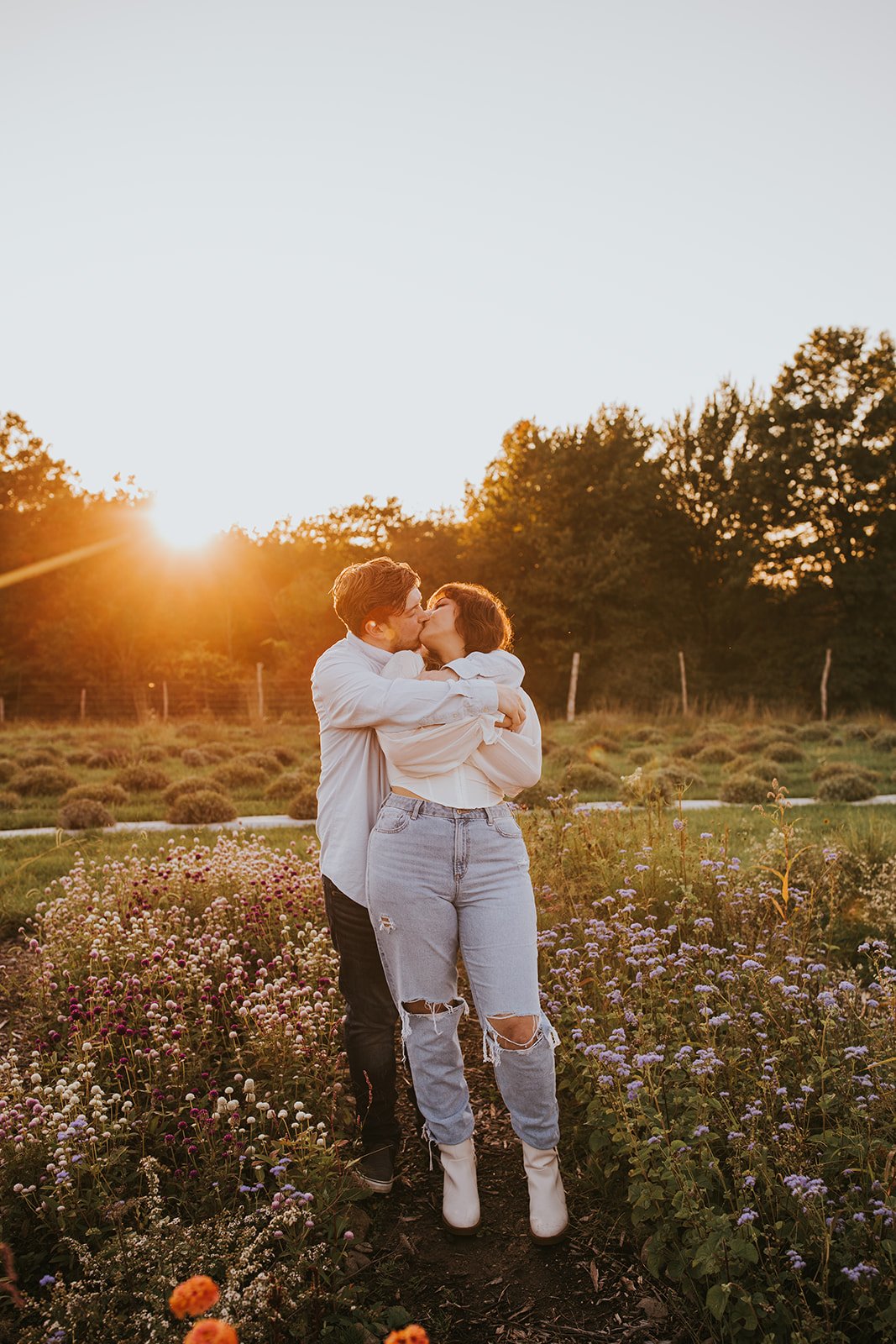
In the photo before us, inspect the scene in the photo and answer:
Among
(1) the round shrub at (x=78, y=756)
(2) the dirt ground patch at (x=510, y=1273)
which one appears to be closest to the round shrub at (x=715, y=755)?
(1) the round shrub at (x=78, y=756)

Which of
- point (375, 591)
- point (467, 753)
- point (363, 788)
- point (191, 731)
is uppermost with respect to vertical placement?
point (375, 591)

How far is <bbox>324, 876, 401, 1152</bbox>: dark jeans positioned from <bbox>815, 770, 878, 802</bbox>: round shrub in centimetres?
755

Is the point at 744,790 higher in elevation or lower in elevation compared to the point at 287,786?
lower

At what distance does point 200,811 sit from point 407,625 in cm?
632

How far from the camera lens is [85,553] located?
98.7ft

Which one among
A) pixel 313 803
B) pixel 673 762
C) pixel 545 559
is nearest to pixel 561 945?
pixel 313 803

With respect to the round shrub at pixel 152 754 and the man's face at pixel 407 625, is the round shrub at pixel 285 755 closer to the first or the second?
the round shrub at pixel 152 754

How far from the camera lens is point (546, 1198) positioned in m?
2.68

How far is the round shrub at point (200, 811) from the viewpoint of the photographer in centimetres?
863

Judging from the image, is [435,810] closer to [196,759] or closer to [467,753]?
[467,753]

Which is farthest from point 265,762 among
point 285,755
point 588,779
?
point 588,779

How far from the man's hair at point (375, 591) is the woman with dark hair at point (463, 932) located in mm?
312

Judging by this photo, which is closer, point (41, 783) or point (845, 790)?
point (845, 790)

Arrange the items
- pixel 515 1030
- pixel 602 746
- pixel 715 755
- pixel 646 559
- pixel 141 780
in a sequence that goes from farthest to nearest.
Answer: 1. pixel 646 559
2. pixel 602 746
3. pixel 715 755
4. pixel 141 780
5. pixel 515 1030
